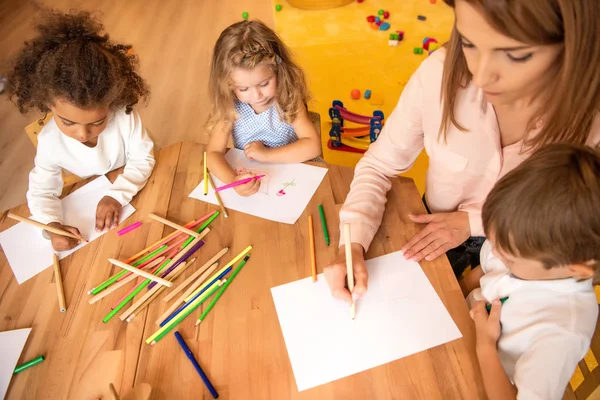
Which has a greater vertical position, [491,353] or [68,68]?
[68,68]

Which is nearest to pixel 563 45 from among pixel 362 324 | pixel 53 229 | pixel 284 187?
pixel 362 324

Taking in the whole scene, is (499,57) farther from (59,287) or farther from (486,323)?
(59,287)

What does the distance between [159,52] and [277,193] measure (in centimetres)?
278

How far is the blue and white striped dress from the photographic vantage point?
1.44 meters

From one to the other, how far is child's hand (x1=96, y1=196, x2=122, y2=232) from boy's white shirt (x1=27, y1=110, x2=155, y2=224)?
22 millimetres

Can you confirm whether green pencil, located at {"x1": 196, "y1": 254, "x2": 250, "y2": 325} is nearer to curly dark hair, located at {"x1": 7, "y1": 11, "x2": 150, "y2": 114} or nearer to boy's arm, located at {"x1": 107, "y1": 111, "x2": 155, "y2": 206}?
boy's arm, located at {"x1": 107, "y1": 111, "x2": 155, "y2": 206}

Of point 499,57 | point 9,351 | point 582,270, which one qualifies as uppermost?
point 499,57

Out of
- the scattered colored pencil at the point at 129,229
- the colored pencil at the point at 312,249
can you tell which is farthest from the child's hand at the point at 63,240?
the colored pencil at the point at 312,249

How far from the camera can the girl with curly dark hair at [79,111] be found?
1.14 meters

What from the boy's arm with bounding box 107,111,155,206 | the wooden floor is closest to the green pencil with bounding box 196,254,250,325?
the boy's arm with bounding box 107,111,155,206

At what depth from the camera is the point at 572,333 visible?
2.21 feet

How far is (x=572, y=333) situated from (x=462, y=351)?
0.18 meters

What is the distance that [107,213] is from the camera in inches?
42.4

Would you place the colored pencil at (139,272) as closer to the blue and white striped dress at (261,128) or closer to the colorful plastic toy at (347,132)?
the blue and white striped dress at (261,128)
